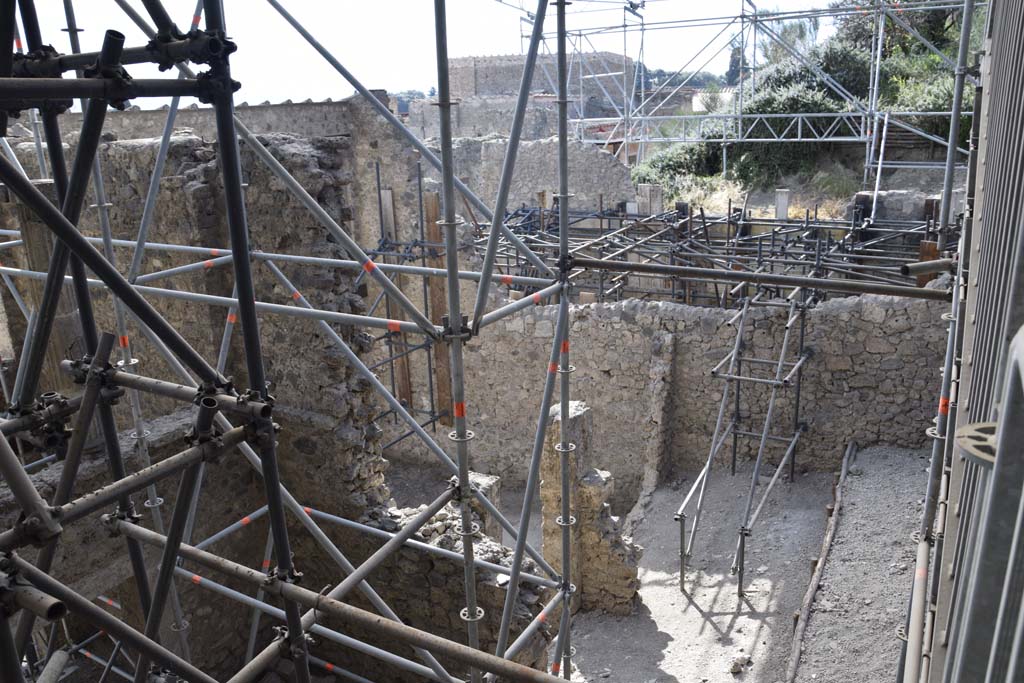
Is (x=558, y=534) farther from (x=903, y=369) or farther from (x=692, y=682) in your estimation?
(x=903, y=369)

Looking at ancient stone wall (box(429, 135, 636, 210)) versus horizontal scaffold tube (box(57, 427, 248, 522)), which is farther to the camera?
ancient stone wall (box(429, 135, 636, 210))

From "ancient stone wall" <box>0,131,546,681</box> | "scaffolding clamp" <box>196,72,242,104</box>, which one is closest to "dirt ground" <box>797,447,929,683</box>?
"ancient stone wall" <box>0,131,546,681</box>

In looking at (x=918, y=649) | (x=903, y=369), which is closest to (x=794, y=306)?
(x=903, y=369)

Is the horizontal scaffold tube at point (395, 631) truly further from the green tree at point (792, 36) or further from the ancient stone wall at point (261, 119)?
the green tree at point (792, 36)

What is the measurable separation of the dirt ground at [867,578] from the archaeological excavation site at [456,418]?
3 cm

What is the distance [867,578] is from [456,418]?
4.51 m

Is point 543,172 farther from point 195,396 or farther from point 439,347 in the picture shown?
point 195,396

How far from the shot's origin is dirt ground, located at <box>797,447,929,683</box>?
5809 millimetres

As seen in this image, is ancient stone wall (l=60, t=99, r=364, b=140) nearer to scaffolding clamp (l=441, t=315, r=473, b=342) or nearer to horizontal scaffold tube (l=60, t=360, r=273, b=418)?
scaffolding clamp (l=441, t=315, r=473, b=342)

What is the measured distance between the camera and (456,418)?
12.4ft

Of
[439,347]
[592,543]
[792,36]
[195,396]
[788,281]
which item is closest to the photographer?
[195,396]

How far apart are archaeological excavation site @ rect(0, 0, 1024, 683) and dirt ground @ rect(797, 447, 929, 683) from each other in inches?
1.2

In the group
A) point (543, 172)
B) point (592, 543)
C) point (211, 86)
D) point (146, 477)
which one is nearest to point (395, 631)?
point (146, 477)

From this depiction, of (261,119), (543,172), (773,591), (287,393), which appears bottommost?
(773,591)
